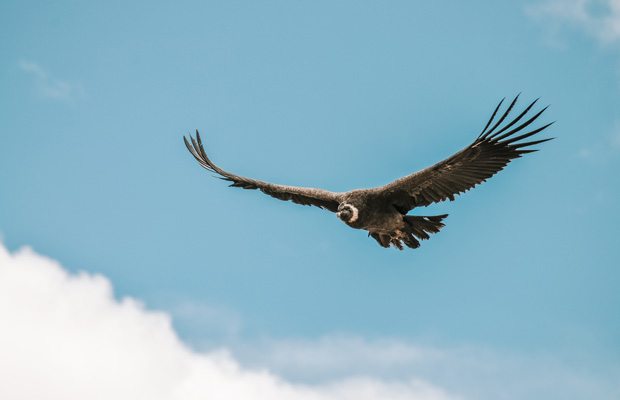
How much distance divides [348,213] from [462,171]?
196 cm

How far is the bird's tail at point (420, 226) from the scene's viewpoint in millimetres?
12164

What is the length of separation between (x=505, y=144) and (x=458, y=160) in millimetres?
750

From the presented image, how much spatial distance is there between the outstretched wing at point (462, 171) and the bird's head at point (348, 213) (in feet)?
1.88

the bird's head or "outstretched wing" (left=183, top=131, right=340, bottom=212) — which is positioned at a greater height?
"outstretched wing" (left=183, top=131, right=340, bottom=212)

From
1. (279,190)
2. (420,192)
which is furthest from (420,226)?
(279,190)

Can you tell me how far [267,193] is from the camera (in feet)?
46.0

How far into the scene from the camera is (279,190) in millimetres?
13688

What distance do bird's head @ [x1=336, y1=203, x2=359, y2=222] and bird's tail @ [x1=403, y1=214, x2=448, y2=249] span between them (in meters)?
0.87

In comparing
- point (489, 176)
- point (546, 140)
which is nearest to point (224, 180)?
point (489, 176)

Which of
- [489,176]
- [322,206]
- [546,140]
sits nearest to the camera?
[546,140]

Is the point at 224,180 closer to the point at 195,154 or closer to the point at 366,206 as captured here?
the point at 195,154

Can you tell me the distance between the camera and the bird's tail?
39.9ft

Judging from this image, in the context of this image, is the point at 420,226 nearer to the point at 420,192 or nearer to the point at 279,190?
the point at 420,192

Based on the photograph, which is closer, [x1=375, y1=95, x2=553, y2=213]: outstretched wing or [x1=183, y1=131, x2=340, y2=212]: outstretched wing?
[x1=375, y1=95, x2=553, y2=213]: outstretched wing
